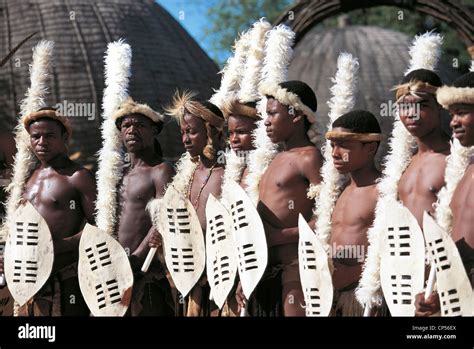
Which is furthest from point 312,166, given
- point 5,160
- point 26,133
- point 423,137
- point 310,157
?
point 5,160

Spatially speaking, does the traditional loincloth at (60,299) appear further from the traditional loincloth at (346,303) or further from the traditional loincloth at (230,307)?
the traditional loincloth at (346,303)

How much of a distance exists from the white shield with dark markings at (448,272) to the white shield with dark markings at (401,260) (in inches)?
7.5

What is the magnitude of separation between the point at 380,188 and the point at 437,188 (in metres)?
0.35

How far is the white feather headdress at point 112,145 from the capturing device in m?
8.06

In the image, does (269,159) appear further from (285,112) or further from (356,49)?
(356,49)

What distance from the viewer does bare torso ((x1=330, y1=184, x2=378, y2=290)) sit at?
7.18 meters

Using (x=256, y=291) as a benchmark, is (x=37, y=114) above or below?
above

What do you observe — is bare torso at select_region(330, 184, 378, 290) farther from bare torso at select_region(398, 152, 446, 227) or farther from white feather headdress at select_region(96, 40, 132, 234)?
white feather headdress at select_region(96, 40, 132, 234)

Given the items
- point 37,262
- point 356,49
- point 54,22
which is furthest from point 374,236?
point 356,49

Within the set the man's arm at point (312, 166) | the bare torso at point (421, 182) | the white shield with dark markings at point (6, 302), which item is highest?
the man's arm at point (312, 166)

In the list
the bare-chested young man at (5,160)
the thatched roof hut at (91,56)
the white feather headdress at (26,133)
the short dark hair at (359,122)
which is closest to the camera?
the short dark hair at (359,122)

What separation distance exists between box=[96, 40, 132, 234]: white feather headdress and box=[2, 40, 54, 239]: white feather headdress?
453 mm

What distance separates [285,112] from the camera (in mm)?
7504

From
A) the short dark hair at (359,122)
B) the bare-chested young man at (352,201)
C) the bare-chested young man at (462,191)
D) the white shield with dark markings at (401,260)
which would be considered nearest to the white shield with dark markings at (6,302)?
the bare-chested young man at (352,201)
